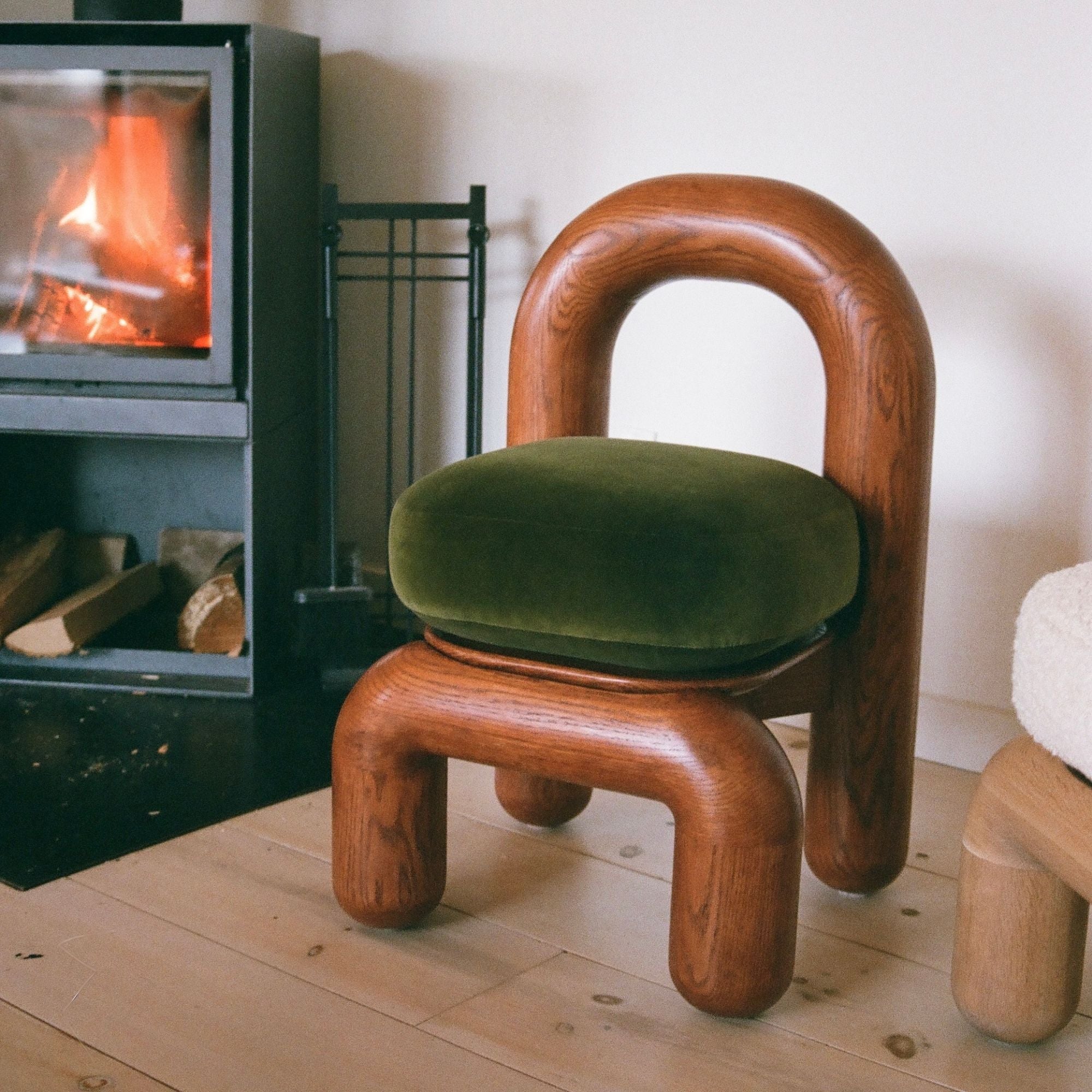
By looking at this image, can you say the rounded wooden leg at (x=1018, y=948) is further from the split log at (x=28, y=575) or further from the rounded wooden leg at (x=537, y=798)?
the split log at (x=28, y=575)

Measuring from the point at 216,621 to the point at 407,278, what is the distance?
2.02 feet

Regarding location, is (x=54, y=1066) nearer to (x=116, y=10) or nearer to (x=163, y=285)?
(x=163, y=285)

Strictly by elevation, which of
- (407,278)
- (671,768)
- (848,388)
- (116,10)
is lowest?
(671,768)

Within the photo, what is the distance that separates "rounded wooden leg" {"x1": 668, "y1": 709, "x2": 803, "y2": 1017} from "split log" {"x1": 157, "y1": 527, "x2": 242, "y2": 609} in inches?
52.9

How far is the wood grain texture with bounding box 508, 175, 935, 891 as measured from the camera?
1177mm

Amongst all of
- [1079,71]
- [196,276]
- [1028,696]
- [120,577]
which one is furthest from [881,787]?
[120,577]

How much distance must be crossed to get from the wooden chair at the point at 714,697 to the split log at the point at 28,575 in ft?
3.17

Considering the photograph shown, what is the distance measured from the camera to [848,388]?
1.19m

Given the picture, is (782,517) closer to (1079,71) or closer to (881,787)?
(881,787)

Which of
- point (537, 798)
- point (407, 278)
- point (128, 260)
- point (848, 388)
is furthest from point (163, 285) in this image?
point (848, 388)

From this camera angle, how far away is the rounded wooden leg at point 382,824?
3.65 ft

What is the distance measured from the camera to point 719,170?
1.76 meters

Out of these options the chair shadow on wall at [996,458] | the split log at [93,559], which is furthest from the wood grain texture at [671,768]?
the split log at [93,559]

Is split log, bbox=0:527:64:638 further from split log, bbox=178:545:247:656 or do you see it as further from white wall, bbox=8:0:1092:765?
white wall, bbox=8:0:1092:765
